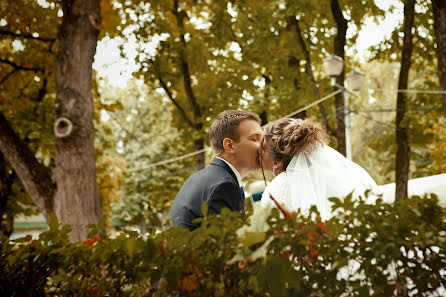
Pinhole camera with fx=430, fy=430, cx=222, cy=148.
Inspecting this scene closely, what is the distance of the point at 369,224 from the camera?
1891 millimetres

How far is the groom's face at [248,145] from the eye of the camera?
3.73m

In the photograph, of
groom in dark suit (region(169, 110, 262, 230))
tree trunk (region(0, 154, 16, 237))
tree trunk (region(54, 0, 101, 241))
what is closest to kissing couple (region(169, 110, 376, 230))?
groom in dark suit (region(169, 110, 262, 230))

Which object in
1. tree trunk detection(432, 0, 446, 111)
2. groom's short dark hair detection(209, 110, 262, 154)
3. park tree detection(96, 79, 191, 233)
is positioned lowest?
park tree detection(96, 79, 191, 233)

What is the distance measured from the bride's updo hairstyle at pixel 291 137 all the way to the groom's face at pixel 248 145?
277mm

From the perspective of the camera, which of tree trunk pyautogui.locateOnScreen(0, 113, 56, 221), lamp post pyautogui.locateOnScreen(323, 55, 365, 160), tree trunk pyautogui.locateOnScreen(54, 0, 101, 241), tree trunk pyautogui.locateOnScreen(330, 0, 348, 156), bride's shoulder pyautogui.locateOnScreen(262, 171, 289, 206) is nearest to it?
bride's shoulder pyautogui.locateOnScreen(262, 171, 289, 206)

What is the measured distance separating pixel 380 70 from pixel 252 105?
26.0m

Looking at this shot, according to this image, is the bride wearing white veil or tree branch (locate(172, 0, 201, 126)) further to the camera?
tree branch (locate(172, 0, 201, 126))

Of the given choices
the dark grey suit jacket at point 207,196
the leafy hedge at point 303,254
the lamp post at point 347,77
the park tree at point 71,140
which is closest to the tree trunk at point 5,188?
the park tree at point 71,140

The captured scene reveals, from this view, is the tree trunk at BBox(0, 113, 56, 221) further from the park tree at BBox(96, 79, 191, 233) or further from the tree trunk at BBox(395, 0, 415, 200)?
the park tree at BBox(96, 79, 191, 233)

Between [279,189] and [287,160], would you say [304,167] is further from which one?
[279,189]

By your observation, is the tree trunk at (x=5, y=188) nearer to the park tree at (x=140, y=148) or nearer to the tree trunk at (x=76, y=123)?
the tree trunk at (x=76, y=123)

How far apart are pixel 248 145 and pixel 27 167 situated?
4680 millimetres

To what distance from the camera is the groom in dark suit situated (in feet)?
9.98

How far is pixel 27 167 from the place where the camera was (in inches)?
275
